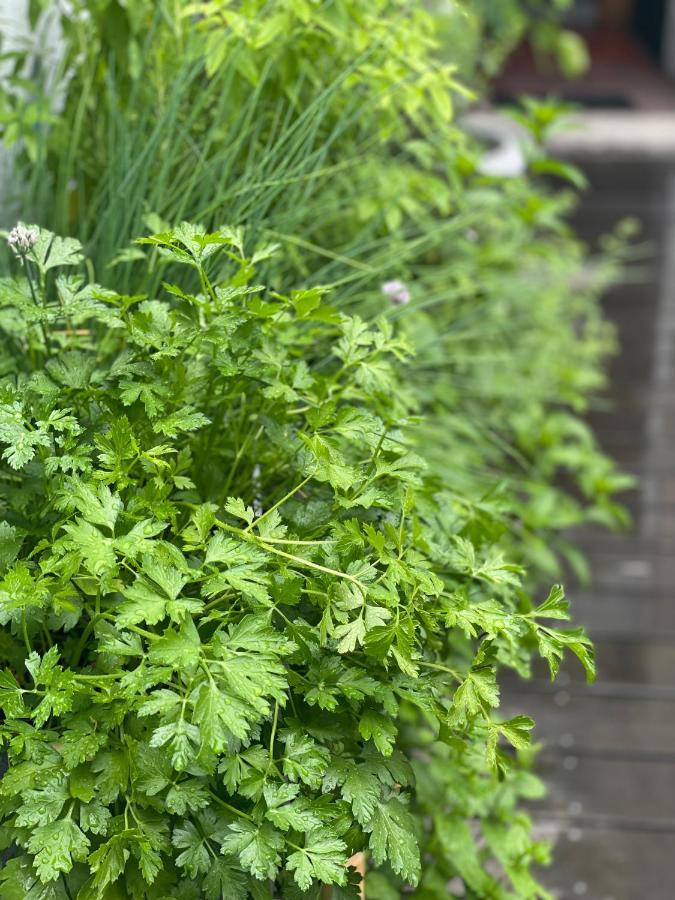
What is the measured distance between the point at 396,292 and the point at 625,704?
901 millimetres

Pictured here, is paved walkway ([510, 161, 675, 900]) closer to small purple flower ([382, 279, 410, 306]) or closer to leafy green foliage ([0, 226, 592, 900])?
leafy green foliage ([0, 226, 592, 900])

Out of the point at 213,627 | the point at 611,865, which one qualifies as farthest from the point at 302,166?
the point at 611,865

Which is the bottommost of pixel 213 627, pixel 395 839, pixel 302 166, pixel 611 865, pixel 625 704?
pixel 625 704

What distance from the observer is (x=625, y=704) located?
2039 mm

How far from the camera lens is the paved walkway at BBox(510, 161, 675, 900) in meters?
1.66

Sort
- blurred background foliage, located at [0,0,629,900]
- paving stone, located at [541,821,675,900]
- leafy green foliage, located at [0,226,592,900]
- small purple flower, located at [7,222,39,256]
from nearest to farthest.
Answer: leafy green foliage, located at [0,226,592,900] < small purple flower, located at [7,222,39,256] < blurred background foliage, located at [0,0,629,900] < paving stone, located at [541,821,675,900]

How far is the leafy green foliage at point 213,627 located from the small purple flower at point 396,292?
17.0 inches

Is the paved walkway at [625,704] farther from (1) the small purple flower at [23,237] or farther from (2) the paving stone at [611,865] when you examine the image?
(1) the small purple flower at [23,237]

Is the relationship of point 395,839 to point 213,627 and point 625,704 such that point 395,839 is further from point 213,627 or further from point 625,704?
point 625,704

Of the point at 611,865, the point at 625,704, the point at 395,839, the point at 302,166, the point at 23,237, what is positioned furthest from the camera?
the point at 625,704

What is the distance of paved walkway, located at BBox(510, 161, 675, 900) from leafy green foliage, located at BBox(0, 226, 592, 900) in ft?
2.19

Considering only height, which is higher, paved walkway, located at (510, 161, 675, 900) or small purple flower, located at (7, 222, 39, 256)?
small purple flower, located at (7, 222, 39, 256)

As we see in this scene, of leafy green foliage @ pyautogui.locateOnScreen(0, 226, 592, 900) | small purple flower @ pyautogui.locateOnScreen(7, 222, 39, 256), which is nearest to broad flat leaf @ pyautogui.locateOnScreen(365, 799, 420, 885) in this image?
leafy green foliage @ pyautogui.locateOnScreen(0, 226, 592, 900)

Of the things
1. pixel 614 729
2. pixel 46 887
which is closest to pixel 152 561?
pixel 46 887
